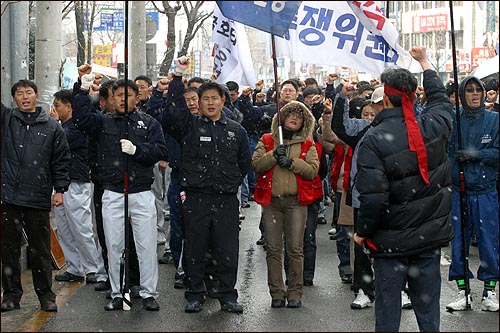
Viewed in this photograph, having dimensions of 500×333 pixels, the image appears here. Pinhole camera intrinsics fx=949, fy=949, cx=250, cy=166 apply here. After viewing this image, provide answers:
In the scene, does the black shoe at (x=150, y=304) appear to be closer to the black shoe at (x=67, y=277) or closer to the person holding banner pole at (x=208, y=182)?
the person holding banner pole at (x=208, y=182)

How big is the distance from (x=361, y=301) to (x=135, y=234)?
2.18 metres

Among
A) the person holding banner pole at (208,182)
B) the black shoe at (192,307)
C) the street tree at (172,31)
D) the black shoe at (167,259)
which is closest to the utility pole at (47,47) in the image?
the black shoe at (167,259)

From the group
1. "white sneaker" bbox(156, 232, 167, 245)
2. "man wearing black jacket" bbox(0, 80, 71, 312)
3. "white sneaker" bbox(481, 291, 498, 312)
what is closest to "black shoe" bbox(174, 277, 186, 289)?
"man wearing black jacket" bbox(0, 80, 71, 312)

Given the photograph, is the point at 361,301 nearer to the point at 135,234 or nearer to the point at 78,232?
the point at 135,234

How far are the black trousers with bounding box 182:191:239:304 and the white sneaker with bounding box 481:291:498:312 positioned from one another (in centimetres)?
225

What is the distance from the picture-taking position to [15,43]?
11.2 metres

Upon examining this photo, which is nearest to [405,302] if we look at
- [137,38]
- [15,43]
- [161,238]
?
[161,238]

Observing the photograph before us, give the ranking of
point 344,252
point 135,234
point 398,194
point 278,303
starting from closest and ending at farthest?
point 398,194 → point 135,234 → point 278,303 → point 344,252

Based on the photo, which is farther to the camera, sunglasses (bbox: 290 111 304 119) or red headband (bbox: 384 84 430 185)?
sunglasses (bbox: 290 111 304 119)

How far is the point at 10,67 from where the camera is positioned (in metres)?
11.1

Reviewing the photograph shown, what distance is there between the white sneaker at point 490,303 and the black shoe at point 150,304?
2.96 meters

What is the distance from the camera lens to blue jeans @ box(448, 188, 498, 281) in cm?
868

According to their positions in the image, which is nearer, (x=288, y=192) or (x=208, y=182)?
(x=208, y=182)

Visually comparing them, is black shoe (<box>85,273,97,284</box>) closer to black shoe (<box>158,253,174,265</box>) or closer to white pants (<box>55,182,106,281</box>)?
white pants (<box>55,182,106,281</box>)
